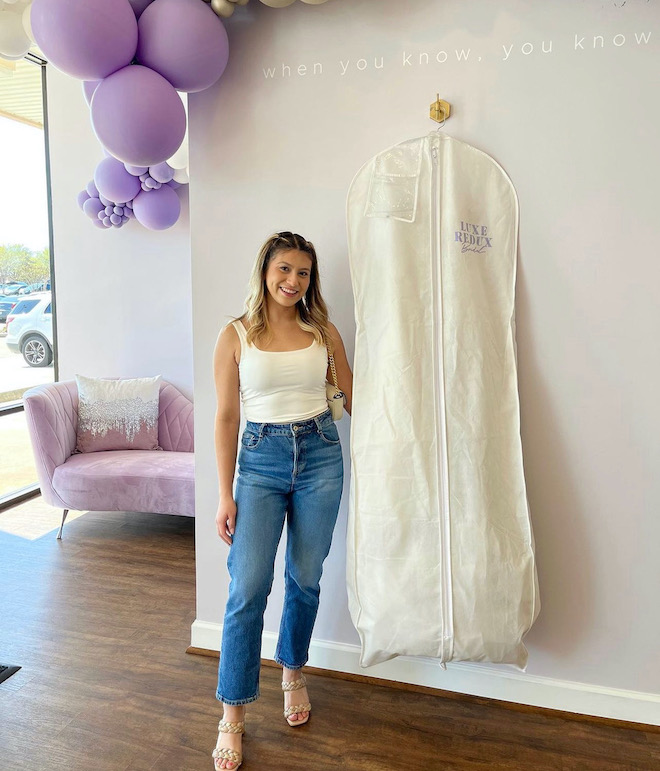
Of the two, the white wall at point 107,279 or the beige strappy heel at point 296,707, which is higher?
the white wall at point 107,279

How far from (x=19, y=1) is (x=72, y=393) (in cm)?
214

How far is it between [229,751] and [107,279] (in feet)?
10.4

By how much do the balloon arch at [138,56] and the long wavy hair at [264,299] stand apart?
44 cm

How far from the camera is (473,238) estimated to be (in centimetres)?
202

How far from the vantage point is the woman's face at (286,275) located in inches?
77.7

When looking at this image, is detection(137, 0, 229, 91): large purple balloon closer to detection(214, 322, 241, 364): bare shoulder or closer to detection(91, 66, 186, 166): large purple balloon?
detection(91, 66, 186, 166): large purple balloon

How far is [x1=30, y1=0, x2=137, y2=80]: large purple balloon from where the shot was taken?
1798mm

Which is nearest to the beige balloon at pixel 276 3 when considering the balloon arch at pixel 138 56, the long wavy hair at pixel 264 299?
the balloon arch at pixel 138 56

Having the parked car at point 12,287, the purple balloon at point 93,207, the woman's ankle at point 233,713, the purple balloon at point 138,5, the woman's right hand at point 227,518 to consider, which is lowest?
the woman's ankle at point 233,713

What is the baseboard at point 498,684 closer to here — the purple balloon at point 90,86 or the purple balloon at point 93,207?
the purple balloon at point 90,86

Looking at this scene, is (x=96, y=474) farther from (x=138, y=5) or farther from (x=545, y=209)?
(x=545, y=209)

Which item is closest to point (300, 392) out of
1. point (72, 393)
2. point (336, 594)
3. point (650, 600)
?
point (336, 594)

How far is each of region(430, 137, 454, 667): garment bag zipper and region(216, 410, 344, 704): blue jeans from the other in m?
0.31

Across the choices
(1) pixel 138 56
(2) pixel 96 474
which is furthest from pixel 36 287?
(1) pixel 138 56
